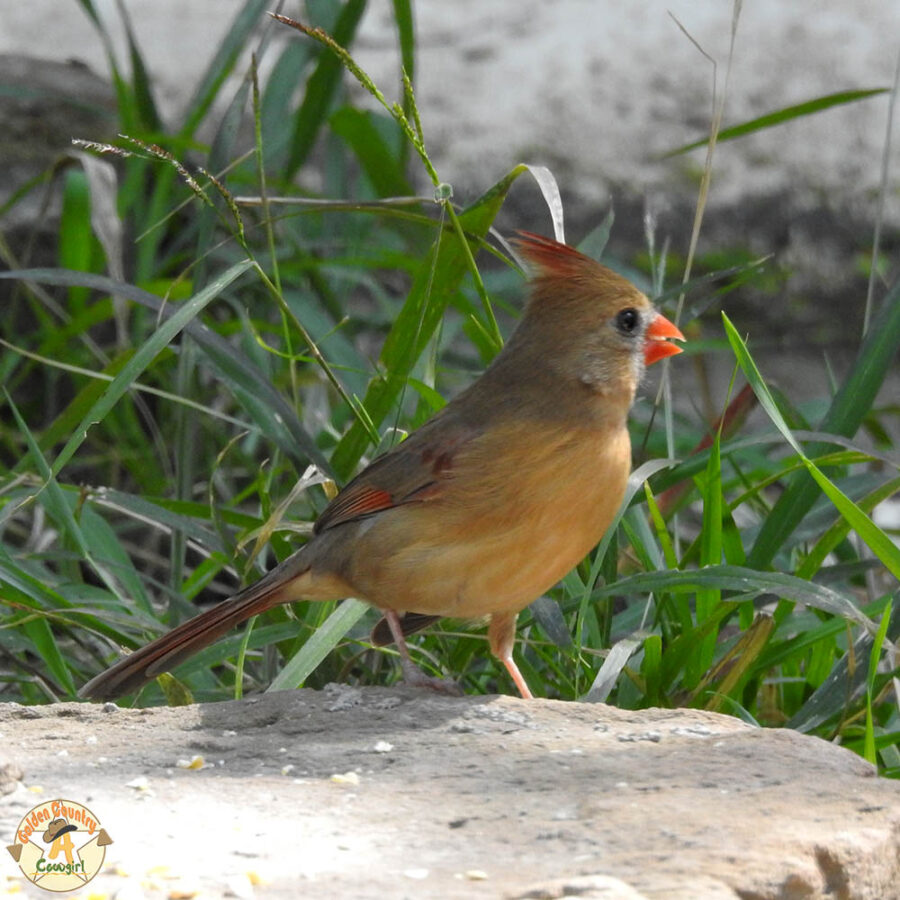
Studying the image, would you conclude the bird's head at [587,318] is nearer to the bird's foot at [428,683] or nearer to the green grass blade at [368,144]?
the bird's foot at [428,683]

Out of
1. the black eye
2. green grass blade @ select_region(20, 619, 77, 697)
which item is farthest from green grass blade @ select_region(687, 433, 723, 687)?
green grass blade @ select_region(20, 619, 77, 697)

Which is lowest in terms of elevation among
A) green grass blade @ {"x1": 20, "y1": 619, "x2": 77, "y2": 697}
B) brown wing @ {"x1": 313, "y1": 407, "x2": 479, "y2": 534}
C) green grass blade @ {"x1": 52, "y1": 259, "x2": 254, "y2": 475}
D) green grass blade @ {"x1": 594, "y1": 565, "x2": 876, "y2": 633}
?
green grass blade @ {"x1": 20, "y1": 619, "x2": 77, "y2": 697}

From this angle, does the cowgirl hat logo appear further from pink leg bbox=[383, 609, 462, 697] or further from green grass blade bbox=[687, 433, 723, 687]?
green grass blade bbox=[687, 433, 723, 687]

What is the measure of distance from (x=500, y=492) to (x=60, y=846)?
1005mm

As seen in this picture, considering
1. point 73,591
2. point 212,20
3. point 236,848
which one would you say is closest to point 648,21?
point 212,20

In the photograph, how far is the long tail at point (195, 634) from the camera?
2725mm

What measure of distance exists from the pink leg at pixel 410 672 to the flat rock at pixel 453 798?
80 millimetres

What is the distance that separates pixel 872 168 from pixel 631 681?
11.2 ft

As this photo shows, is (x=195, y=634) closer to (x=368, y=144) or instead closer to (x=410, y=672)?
(x=410, y=672)

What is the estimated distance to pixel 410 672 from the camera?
2.68m

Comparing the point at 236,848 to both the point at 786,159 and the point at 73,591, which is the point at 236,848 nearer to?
the point at 73,591

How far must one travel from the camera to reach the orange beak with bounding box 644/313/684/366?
2836 millimetres

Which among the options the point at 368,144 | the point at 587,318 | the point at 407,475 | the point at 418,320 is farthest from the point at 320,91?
the point at 407,475

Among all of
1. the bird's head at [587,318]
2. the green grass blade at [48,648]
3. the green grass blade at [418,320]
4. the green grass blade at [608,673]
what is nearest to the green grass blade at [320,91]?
the green grass blade at [418,320]
